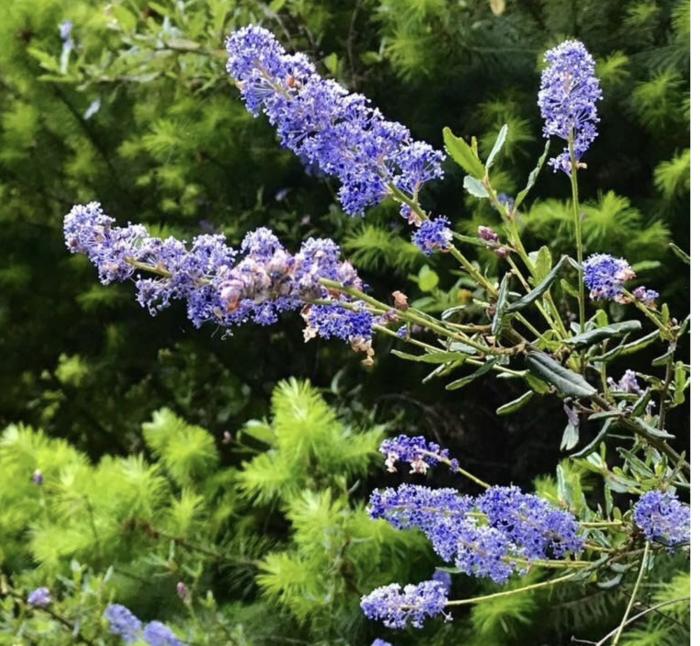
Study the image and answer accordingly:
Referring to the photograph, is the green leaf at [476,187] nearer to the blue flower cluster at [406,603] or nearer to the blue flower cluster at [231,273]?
the blue flower cluster at [231,273]

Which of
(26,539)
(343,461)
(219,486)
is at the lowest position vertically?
(26,539)

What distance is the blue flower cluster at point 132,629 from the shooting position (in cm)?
121

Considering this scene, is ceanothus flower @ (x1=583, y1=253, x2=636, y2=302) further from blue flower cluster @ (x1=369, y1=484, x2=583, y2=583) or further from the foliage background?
the foliage background

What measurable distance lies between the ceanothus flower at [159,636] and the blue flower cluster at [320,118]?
2.61ft

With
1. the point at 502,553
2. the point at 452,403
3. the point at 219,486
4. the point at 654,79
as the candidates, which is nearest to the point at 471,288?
the point at 452,403

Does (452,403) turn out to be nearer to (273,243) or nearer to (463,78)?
(463,78)

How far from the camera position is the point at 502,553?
0.69 metres

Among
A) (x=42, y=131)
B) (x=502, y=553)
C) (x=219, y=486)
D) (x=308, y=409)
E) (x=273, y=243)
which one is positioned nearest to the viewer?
(x=273, y=243)

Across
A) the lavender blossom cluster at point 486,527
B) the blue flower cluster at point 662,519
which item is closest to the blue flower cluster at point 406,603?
the lavender blossom cluster at point 486,527

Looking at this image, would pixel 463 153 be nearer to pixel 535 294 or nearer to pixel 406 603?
pixel 535 294

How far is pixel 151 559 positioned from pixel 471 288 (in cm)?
62

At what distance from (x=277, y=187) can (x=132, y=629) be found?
85cm

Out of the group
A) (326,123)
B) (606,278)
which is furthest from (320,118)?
(606,278)

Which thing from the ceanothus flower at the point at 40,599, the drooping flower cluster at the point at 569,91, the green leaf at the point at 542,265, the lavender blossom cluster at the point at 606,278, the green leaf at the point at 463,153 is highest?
the drooping flower cluster at the point at 569,91
